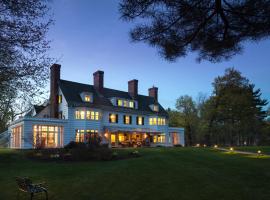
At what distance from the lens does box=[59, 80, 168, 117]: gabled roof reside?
3881 cm

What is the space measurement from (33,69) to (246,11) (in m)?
6.30

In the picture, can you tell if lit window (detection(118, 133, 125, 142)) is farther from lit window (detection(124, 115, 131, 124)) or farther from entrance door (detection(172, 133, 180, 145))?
entrance door (detection(172, 133, 180, 145))

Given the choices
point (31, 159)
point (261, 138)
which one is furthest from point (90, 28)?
point (261, 138)

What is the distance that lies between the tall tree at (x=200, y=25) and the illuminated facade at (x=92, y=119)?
74.0 ft

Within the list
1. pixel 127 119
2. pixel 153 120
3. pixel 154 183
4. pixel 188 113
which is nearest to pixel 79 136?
pixel 127 119

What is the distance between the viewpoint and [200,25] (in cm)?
867

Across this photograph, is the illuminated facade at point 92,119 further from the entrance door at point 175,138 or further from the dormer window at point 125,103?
the entrance door at point 175,138

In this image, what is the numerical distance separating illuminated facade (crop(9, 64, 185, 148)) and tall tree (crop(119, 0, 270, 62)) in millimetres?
22566

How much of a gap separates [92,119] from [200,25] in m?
31.6

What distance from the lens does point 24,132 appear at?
33.6 m

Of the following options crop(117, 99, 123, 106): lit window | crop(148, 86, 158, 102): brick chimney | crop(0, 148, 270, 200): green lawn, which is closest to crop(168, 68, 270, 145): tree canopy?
crop(148, 86, 158, 102): brick chimney

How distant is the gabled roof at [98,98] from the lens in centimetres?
3881

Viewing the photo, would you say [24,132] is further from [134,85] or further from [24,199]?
[24,199]

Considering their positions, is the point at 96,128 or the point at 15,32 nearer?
the point at 15,32
